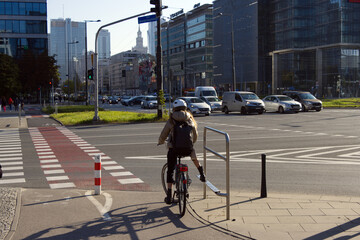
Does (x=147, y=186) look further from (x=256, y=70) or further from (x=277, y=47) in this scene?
(x=256, y=70)

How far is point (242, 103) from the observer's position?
33.9m

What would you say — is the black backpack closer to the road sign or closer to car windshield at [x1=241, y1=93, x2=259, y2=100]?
the road sign

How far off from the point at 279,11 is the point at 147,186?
79.9 m

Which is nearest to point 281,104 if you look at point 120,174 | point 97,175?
point 120,174

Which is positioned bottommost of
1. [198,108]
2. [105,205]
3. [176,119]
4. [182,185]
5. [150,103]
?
[105,205]

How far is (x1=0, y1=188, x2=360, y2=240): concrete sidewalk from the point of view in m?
5.39

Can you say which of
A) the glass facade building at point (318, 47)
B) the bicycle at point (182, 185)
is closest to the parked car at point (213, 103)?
the bicycle at point (182, 185)

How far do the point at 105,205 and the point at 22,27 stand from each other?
73302 millimetres

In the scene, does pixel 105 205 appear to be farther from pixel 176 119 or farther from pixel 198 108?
pixel 198 108

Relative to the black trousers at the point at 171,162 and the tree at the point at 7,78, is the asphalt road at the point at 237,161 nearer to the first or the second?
the black trousers at the point at 171,162

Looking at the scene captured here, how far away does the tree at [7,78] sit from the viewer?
55.8 meters

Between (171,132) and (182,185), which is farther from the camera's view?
(171,132)

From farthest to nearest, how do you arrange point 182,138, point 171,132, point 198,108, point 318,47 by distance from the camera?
point 318,47 < point 198,108 < point 171,132 < point 182,138

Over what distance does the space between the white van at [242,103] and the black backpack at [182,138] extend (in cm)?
2733
